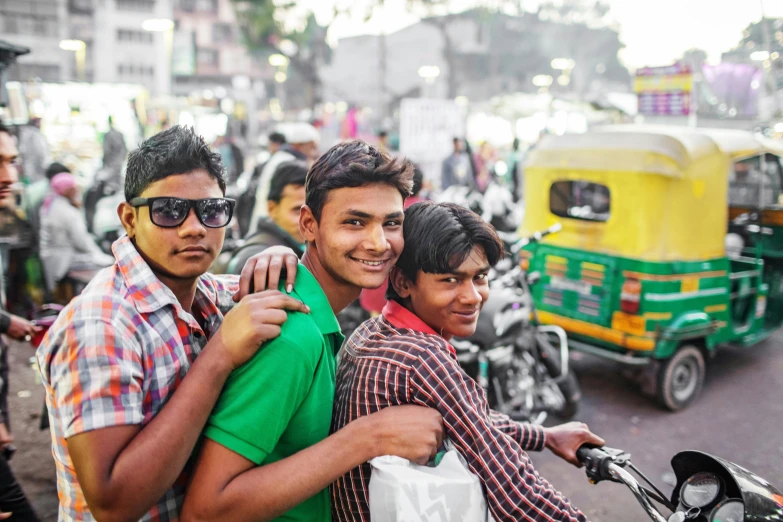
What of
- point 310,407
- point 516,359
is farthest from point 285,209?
point 310,407

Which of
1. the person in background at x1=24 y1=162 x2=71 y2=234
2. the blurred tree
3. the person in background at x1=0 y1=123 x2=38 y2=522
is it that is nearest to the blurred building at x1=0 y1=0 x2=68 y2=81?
the blurred tree

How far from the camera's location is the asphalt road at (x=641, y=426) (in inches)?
158

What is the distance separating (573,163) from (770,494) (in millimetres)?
4542

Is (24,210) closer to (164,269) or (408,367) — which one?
(164,269)

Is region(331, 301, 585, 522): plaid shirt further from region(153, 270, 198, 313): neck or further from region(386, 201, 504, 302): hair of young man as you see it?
region(153, 270, 198, 313): neck

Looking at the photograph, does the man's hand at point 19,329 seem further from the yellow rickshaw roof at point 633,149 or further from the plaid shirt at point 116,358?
the yellow rickshaw roof at point 633,149

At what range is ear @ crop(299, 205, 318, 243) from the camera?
1.78 metres

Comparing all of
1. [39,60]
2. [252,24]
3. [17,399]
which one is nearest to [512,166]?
[17,399]

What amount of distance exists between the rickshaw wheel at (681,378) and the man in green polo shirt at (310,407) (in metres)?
4.28

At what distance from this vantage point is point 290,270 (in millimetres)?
1647

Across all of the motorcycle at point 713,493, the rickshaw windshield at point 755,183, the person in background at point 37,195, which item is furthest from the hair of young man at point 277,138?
the motorcycle at point 713,493

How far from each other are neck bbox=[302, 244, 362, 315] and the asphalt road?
2771mm

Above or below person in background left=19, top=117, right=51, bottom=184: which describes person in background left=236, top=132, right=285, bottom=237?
below

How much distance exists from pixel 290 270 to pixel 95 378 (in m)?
0.55
